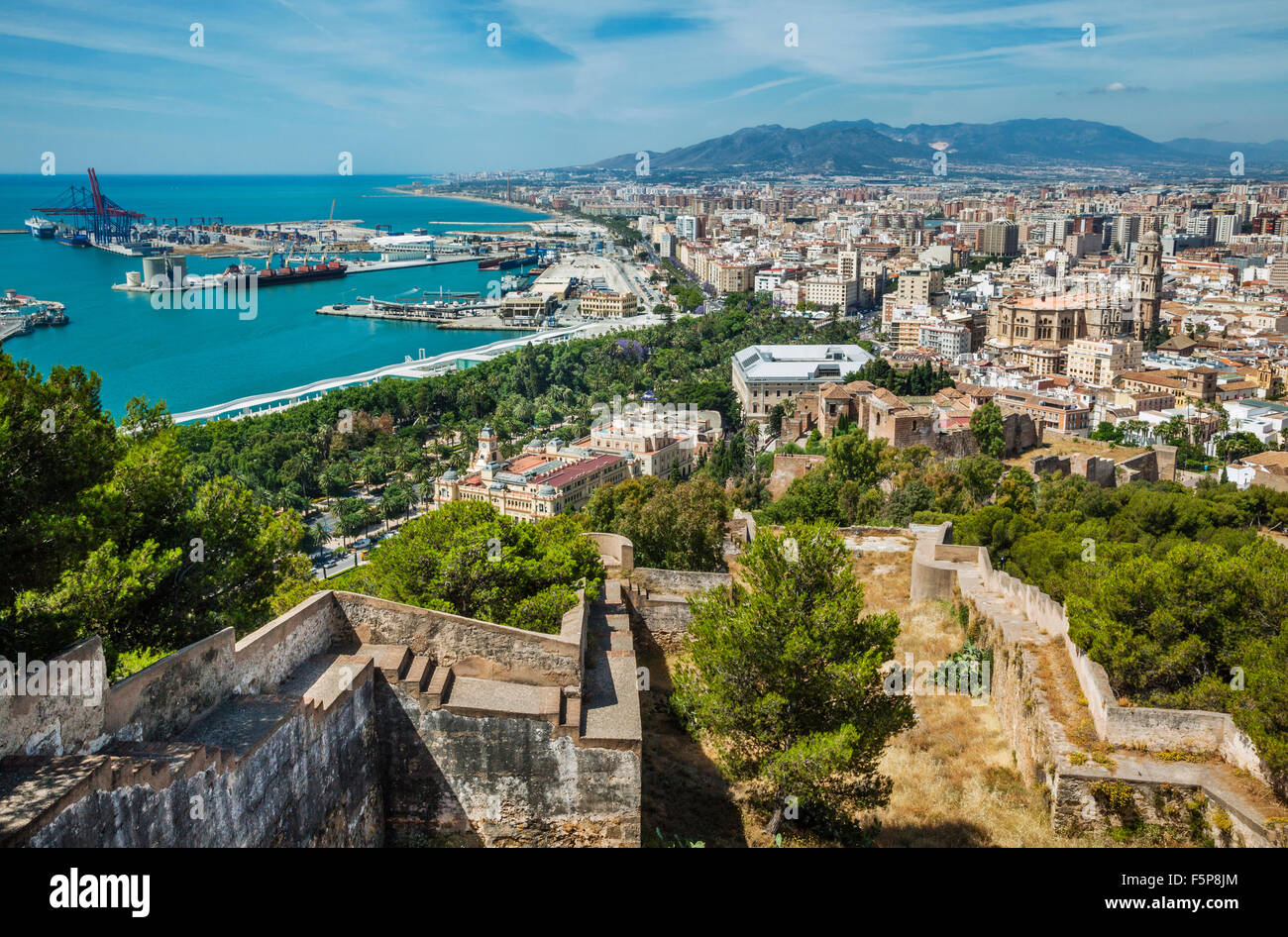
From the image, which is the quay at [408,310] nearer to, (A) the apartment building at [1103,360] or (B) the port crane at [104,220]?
(B) the port crane at [104,220]

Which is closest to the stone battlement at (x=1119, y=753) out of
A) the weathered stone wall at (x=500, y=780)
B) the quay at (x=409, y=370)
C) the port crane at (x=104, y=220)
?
the weathered stone wall at (x=500, y=780)

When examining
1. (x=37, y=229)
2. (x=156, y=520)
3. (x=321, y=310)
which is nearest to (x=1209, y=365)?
(x=156, y=520)

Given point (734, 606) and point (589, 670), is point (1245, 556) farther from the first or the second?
point (589, 670)

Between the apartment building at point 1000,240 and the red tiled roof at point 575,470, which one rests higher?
the apartment building at point 1000,240

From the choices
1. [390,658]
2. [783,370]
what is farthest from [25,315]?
[390,658]

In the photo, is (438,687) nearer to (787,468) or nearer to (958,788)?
(958,788)

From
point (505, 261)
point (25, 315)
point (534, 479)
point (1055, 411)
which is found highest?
point (505, 261)

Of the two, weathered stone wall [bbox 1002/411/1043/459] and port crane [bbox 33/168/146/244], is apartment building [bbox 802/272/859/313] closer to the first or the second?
weathered stone wall [bbox 1002/411/1043/459]

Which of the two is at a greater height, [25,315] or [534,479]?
[25,315]
